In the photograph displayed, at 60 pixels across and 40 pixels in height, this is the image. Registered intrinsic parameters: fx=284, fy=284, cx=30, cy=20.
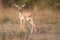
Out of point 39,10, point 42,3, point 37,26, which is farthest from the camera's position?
point 42,3

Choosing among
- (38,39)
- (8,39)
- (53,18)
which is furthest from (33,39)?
(53,18)

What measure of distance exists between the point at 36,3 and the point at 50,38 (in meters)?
6.10

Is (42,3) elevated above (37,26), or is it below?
above

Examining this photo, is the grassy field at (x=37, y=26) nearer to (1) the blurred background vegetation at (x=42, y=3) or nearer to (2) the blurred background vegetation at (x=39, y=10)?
(2) the blurred background vegetation at (x=39, y=10)

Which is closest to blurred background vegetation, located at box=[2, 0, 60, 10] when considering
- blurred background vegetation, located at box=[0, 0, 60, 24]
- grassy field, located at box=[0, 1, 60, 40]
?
blurred background vegetation, located at box=[0, 0, 60, 24]

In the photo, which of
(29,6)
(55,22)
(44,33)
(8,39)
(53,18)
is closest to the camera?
(8,39)

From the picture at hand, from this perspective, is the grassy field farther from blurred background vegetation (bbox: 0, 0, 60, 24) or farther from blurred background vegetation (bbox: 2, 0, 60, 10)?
blurred background vegetation (bbox: 2, 0, 60, 10)

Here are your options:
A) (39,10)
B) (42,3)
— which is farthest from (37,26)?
(42,3)

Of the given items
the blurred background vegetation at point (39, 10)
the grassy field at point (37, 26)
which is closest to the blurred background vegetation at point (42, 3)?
the blurred background vegetation at point (39, 10)

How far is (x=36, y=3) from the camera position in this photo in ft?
49.3

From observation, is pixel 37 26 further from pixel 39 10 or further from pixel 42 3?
pixel 42 3

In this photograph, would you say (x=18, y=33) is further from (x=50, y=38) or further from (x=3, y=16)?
(x=3, y=16)

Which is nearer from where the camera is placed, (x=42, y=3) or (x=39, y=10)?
(x=39, y=10)

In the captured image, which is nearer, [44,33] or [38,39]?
[38,39]
